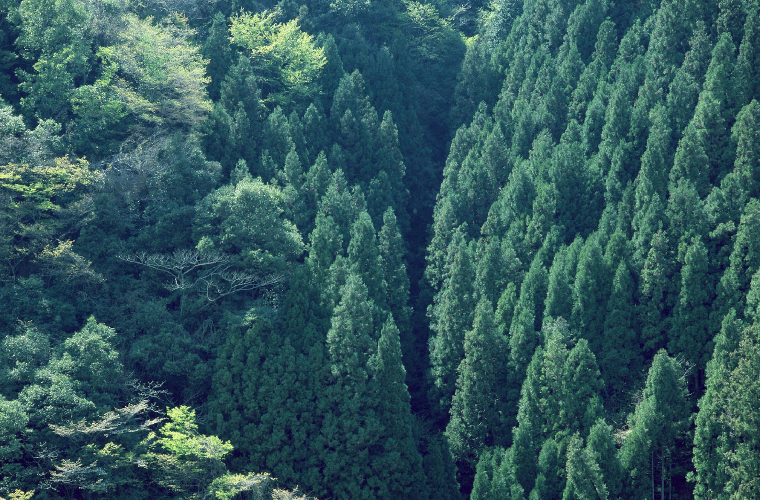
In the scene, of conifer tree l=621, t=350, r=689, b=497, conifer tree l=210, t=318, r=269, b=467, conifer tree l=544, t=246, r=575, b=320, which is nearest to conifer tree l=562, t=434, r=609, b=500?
conifer tree l=621, t=350, r=689, b=497

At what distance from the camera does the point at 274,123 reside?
3572 cm

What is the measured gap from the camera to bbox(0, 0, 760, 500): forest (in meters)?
26.2

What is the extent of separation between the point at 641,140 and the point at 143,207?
61.5 feet

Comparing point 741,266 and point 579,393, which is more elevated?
point 741,266

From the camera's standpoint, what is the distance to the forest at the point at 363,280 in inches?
1030

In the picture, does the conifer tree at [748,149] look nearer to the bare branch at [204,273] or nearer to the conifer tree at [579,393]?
the conifer tree at [579,393]

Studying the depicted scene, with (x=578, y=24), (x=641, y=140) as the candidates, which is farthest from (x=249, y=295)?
(x=578, y=24)

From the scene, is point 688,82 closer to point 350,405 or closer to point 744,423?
point 744,423

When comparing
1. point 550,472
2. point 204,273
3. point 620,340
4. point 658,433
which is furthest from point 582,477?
point 204,273

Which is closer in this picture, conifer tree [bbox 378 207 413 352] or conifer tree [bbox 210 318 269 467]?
conifer tree [bbox 210 318 269 467]

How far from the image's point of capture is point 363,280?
31.9 m

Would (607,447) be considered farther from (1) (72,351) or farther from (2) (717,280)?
(1) (72,351)

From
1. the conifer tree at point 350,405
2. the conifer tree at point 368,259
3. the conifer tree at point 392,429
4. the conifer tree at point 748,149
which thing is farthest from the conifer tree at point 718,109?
the conifer tree at point 350,405

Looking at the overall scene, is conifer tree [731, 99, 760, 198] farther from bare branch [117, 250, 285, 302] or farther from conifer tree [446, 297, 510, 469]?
bare branch [117, 250, 285, 302]
